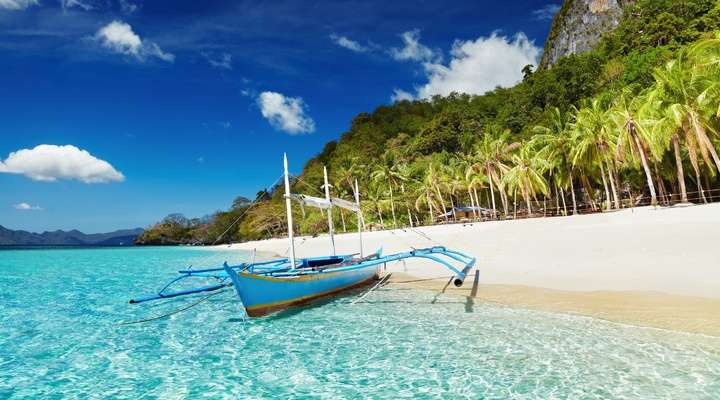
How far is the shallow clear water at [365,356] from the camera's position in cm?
633

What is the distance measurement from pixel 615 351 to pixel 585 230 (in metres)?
12.1

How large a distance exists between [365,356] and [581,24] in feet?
311

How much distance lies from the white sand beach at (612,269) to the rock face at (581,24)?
2944 inches

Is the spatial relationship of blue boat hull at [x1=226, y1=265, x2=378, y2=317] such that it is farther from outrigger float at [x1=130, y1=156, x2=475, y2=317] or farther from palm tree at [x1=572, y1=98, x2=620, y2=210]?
palm tree at [x1=572, y1=98, x2=620, y2=210]

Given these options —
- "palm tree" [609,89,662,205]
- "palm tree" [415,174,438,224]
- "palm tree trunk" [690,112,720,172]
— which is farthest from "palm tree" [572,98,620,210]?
"palm tree" [415,174,438,224]

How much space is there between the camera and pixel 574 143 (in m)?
31.2

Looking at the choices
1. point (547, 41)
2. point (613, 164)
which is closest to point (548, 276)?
point (613, 164)

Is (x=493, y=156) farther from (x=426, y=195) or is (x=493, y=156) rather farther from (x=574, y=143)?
(x=426, y=195)

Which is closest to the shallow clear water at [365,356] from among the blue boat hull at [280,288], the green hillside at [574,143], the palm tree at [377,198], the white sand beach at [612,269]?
the blue boat hull at [280,288]

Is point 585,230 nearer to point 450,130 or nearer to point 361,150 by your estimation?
point 450,130

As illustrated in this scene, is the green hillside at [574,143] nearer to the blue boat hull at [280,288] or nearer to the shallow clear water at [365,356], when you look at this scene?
the blue boat hull at [280,288]

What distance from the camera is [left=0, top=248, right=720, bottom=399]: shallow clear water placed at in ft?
20.8

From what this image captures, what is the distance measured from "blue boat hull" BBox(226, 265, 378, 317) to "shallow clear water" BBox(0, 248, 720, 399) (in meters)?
0.50

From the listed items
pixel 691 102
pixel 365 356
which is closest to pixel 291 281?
pixel 365 356
